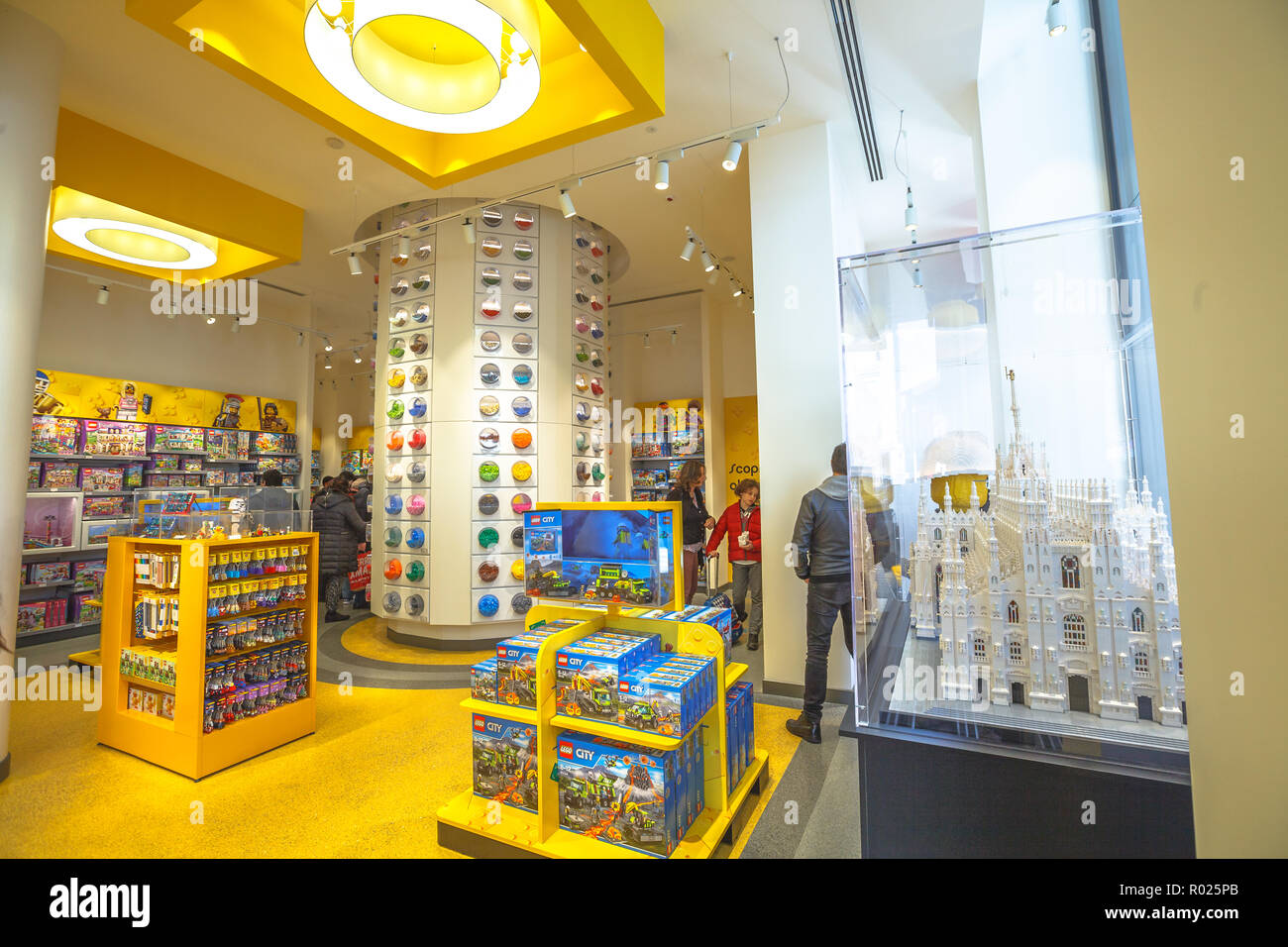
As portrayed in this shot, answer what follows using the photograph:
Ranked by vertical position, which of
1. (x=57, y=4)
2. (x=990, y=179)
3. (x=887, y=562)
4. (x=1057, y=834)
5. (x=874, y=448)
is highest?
(x=57, y=4)

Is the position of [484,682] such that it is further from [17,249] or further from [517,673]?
[17,249]

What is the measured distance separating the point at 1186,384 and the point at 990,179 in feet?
12.2

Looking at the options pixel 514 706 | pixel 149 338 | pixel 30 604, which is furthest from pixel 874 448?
pixel 149 338

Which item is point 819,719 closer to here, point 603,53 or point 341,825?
point 341,825

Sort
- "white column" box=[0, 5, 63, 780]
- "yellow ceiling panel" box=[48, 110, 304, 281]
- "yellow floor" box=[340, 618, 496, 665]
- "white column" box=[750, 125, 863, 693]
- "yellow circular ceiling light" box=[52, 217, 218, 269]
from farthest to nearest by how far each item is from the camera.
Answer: "yellow floor" box=[340, 618, 496, 665]
"yellow circular ceiling light" box=[52, 217, 218, 269]
"yellow ceiling panel" box=[48, 110, 304, 281]
"white column" box=[750, 125, 863, 693]
"white column" box=[0, 5, 63, 780]

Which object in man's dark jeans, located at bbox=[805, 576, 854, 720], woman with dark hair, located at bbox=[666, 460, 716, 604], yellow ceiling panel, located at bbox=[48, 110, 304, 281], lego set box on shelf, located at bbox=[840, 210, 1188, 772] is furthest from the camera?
woman with dark hair, located at bbox=[666, 460, 716, 604]

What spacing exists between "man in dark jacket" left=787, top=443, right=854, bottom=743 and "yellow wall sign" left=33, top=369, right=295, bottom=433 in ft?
25.5

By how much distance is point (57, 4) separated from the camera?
3.16m

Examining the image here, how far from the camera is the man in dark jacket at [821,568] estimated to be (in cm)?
338

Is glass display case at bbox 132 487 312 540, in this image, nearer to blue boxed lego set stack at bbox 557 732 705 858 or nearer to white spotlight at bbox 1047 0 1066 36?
blue boxed lego set stack at bbox 557 732 705 858

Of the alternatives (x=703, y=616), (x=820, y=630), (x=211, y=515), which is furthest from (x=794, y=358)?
(x=211, y=515)

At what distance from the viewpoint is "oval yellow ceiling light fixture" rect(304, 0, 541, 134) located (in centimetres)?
280

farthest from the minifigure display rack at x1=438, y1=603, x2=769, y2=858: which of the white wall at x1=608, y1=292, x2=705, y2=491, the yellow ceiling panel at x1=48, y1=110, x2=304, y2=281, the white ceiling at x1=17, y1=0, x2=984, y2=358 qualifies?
the white wall at x1=608, y1=292, x2=705, y2=491

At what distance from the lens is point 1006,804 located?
152cm
